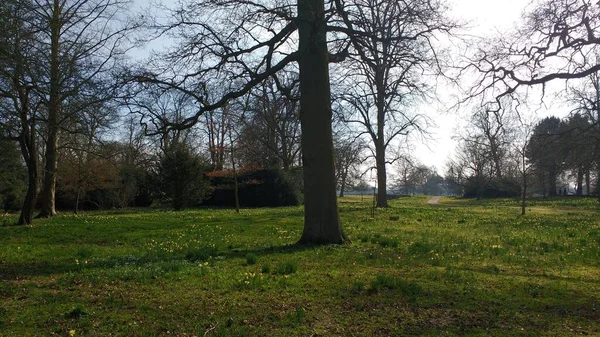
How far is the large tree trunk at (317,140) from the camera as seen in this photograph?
11.0 metres

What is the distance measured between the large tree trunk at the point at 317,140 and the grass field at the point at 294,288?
80 centimetres

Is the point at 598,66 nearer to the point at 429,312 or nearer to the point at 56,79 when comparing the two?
the point at 429,312

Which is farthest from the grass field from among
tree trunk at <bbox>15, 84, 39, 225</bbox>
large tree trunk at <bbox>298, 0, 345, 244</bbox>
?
tree trunk at <bbox>15, 84, 39, 225</bbox>

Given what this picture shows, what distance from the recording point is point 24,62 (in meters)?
9.84

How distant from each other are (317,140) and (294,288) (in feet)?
15.6

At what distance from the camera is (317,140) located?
11000mm

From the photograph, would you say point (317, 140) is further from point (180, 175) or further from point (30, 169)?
point (180, 175)

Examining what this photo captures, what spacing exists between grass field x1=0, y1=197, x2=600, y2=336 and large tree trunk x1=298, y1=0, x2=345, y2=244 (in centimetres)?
80

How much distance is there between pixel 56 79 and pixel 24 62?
1.17 meters

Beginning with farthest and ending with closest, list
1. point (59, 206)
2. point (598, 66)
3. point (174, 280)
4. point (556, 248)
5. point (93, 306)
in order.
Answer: point (59, 206) < point (598, 66) < point (556, 248) < point (174, 280) < point (93, 306)

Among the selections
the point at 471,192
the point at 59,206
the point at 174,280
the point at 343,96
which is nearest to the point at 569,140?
the point at 343,96

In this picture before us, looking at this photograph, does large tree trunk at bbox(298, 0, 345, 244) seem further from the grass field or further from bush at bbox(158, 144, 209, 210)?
bush at bbox(158, 144, 209, 210)

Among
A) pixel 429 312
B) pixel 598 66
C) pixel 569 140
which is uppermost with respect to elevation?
pixel 598 66

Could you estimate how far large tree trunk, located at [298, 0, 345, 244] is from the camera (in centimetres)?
1101
